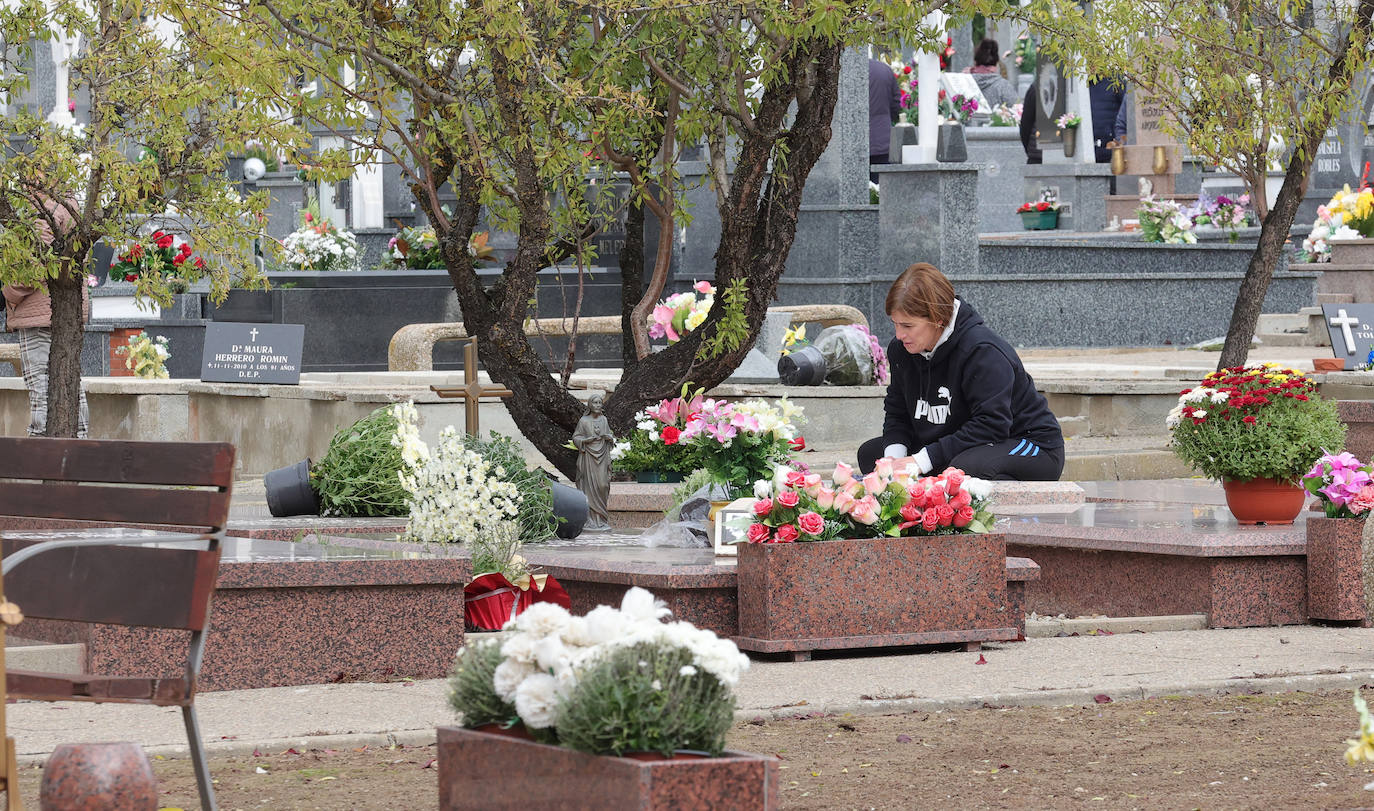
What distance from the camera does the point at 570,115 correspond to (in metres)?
9.80

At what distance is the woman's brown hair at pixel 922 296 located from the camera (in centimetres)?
850

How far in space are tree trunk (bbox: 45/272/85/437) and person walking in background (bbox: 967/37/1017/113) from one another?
33350mm

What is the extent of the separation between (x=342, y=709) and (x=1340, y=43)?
401 inches

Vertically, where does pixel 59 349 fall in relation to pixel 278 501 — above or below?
above

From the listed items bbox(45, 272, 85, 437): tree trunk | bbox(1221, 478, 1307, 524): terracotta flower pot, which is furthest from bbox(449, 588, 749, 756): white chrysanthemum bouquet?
bbox(45, 272, 85, 437): tree trunk

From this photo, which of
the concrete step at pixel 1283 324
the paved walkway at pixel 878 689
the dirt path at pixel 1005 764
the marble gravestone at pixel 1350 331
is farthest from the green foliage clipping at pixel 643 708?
the concrete step at pixel 1283 324

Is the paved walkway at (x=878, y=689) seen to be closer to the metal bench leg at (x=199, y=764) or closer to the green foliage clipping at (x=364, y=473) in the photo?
the metal bench leg at (x=199, y=764)

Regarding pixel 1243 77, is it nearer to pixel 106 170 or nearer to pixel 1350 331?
pixel 1350 331

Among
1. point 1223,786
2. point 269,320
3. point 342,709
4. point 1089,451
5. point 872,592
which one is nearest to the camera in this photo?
point 1223,786

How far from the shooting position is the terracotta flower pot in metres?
8.52

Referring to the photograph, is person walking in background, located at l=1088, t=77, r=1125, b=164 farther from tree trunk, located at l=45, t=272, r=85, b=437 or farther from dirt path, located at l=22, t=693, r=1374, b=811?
dirt path, located at l=22, t=693, r=1374, b=811

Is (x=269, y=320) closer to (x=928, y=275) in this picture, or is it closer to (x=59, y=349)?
(x=59, y=349)

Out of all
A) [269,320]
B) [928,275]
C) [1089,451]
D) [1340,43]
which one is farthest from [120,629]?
[269,320]

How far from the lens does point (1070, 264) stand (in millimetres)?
23141
